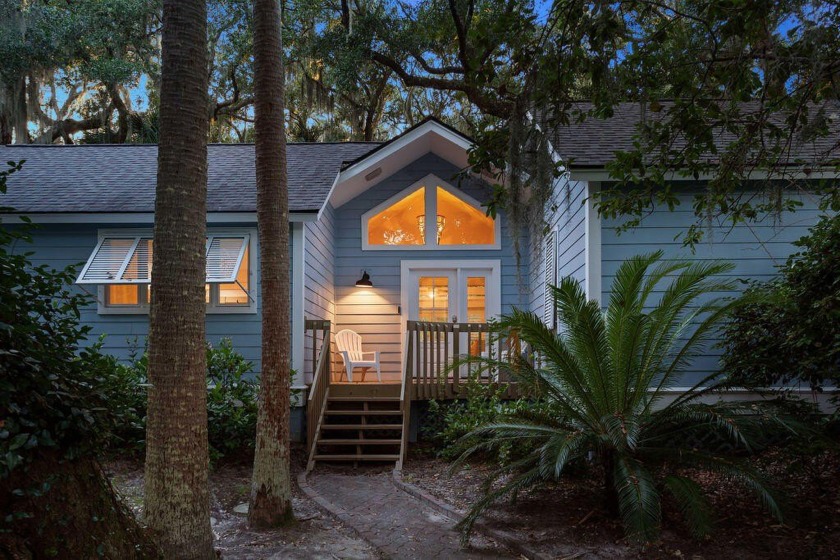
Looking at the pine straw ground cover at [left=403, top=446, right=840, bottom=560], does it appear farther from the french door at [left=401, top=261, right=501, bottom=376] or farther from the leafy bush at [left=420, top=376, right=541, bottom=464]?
the french door at [left=401, top=261, right=501, bottom=376]

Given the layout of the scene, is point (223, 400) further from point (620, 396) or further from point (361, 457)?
point (620, 396)

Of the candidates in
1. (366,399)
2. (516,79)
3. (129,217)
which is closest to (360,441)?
(366,399)

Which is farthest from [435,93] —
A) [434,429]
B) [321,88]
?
[434,429]

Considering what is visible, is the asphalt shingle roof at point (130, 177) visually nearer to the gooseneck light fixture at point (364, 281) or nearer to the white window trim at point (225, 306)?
the white window trim at point (225, 306)

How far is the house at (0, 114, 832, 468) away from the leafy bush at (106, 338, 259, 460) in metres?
0.68

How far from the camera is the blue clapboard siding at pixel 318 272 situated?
29.6ft

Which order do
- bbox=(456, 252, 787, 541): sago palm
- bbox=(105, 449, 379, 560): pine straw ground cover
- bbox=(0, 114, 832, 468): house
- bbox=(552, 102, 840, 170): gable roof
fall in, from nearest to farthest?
bbox=(105, 449, 379, 560): pine straw ground cover, bbox=(456, 252, 787, 541): sago palm, bbox=(552, 102, 840, 170): gable roof, bbox=(0, 114, 832, 468): house

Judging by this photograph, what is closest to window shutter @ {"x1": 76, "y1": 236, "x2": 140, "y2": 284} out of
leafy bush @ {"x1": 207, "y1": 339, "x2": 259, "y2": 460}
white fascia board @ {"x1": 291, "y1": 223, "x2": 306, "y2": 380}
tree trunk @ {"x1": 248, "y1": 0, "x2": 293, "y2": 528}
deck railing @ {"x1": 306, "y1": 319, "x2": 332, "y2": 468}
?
leafy bush @ {"x1": 207, "y1": 339, "x2": 259, "y2": 460}

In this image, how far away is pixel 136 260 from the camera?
872 cm

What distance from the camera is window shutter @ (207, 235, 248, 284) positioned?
838 centimetres

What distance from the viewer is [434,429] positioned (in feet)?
28.0

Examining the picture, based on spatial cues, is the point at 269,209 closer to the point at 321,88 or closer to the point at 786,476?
the point at 786,476

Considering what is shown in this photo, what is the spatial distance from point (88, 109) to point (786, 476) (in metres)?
19.0

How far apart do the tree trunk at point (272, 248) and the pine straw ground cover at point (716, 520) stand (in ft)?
5.54
